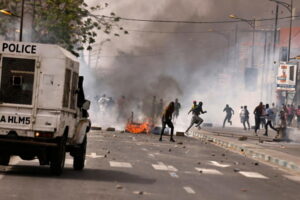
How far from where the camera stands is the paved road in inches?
519

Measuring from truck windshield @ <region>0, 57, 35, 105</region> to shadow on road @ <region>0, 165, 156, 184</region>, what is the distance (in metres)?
1.36

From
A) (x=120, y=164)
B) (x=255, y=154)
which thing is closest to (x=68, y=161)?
(x=120, y=164)

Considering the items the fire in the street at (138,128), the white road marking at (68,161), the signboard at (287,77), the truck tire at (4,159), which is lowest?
the white road marking at (68,161)

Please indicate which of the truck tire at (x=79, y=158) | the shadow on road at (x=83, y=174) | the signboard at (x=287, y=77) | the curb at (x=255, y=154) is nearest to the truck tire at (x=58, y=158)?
the shadow on road at (x=83, y=174)

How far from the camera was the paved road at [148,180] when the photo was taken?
1318 cm

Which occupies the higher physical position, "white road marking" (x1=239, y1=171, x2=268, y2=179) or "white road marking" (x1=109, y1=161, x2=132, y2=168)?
"white road marking" (x1=109, y1=161, x2=132, y2=168)

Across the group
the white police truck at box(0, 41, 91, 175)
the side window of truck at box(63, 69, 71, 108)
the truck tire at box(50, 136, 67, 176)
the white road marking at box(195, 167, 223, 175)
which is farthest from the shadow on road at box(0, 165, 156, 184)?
the white road marking at box(195, 167, 223, 175)

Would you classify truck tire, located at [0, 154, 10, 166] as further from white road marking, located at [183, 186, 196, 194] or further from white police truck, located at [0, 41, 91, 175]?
white road marking, located at [183, 186, 196, 194]

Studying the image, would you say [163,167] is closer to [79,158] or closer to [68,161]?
[68,161]

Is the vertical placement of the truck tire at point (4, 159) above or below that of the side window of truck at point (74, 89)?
below

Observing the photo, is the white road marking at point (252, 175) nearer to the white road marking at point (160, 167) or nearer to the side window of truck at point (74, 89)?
the white road marking at point (160, 167)

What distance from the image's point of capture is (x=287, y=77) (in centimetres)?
5156

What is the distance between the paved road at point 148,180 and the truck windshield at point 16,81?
4.44ft

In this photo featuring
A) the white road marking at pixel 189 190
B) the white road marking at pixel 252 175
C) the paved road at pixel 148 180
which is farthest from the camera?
the white road marking at pixel 252 175
